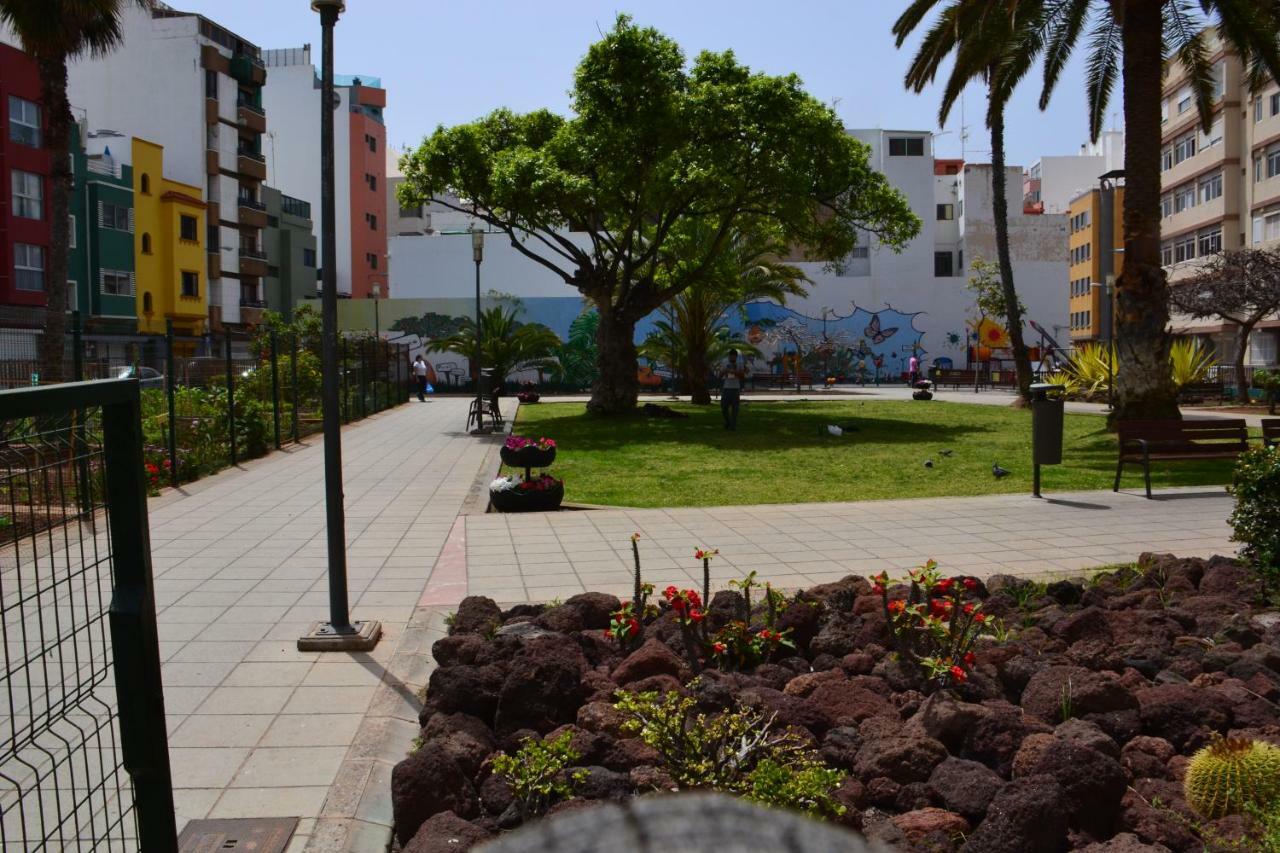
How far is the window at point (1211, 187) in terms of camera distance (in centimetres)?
4706

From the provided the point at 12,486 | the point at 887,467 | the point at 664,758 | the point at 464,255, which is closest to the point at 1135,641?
the point at 664,758

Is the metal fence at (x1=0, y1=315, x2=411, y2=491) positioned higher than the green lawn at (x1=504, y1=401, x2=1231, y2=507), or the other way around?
the metal fence at (x1=0, y1=315, x2=411, y2=491)

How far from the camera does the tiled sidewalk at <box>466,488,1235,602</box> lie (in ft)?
26.5

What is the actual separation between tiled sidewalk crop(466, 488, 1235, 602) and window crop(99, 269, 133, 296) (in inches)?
1600

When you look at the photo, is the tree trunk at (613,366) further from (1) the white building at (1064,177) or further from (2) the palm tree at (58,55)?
(1) the white building at (1064,177)

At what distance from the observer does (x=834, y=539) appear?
9.46 metres

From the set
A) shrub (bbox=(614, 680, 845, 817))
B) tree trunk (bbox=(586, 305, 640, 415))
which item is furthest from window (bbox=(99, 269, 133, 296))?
shrub (bbox=(614, 680, 845, 817))

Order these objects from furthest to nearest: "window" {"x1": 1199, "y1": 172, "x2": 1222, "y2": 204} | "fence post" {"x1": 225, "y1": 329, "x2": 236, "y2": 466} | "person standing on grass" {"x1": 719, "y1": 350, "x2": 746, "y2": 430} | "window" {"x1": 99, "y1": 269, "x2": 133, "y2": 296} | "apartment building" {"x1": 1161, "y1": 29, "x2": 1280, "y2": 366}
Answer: "window" {"x1": 1199, "y1": 172, "x2": 1222, "y2": 204} → "window" {"x1": 99, "y1": 269, "x2": 133, "y2": 296} → "apartment building" {"x1": 1161, "y1": 29, "x2": 1280, "y2": 366} → "person standing on grass" {"x1": 719, "y1": 350, "x2": 746, "y2": 430} → "fence post" {"x1": 225, "y1": 329, "x2": 236, "y2": 466}

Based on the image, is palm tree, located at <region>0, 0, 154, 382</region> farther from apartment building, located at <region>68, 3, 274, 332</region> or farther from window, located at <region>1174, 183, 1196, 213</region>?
window, located at <region>1174, 183, 1196, 213</region>

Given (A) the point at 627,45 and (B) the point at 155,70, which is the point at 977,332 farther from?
(B) the point at 155,70

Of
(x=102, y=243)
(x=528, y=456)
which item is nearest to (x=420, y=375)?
(x=102, y=243)

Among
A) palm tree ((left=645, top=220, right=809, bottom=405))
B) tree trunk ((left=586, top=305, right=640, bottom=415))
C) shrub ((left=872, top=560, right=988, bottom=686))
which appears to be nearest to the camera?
shrub ((left=872, top=560, right=988, bottom=686))

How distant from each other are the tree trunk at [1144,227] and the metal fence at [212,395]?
475 inches

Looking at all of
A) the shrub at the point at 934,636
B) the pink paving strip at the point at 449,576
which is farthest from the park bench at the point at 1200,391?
the shrub at the point at 934,636
